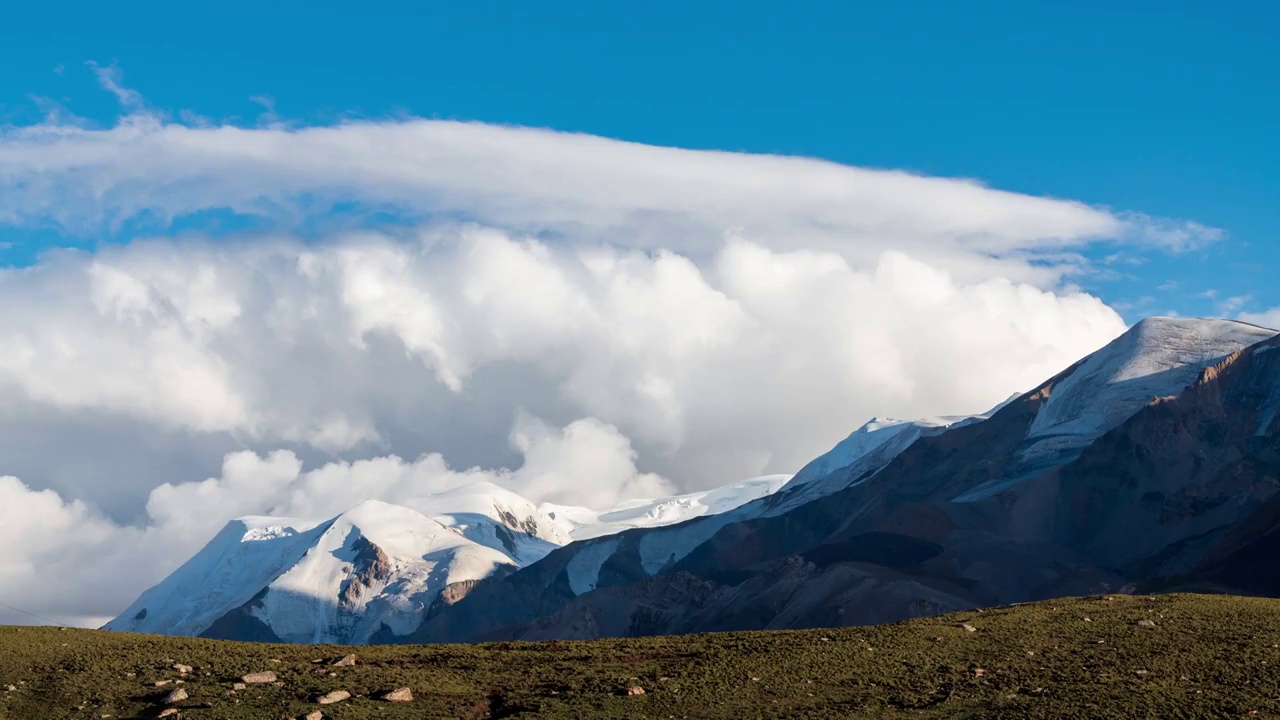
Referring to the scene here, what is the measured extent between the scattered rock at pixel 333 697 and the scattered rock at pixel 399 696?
4.65 feet

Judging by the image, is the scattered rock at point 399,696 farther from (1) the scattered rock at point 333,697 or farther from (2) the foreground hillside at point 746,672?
(1) the scattered rock at point 333,697

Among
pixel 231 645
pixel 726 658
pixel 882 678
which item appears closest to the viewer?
pixel 882 678

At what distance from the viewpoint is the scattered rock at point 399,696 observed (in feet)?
162

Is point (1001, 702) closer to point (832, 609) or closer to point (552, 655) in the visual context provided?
point (552, 655)

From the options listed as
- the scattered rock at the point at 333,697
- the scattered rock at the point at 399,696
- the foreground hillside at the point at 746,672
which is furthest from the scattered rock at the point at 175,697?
the scattered rock at the point at 399,696

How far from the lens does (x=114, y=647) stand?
2281 inches

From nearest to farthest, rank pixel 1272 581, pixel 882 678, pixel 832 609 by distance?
1. pixel 882 678
2. pixel 1272 581
3. pixel 832 609

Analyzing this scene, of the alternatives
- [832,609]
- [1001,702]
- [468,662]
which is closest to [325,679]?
[468,662]

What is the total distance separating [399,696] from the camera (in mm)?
49500

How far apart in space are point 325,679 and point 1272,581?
15599 cm

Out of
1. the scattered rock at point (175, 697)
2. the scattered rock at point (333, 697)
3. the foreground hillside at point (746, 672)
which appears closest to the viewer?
the foreground hillside at point (746, 672)

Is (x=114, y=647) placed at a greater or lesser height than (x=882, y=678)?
greater

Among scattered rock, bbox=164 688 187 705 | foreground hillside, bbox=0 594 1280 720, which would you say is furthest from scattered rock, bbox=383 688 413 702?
scattered rock, bbox=164 688 187 705

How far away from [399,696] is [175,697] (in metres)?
7.88
